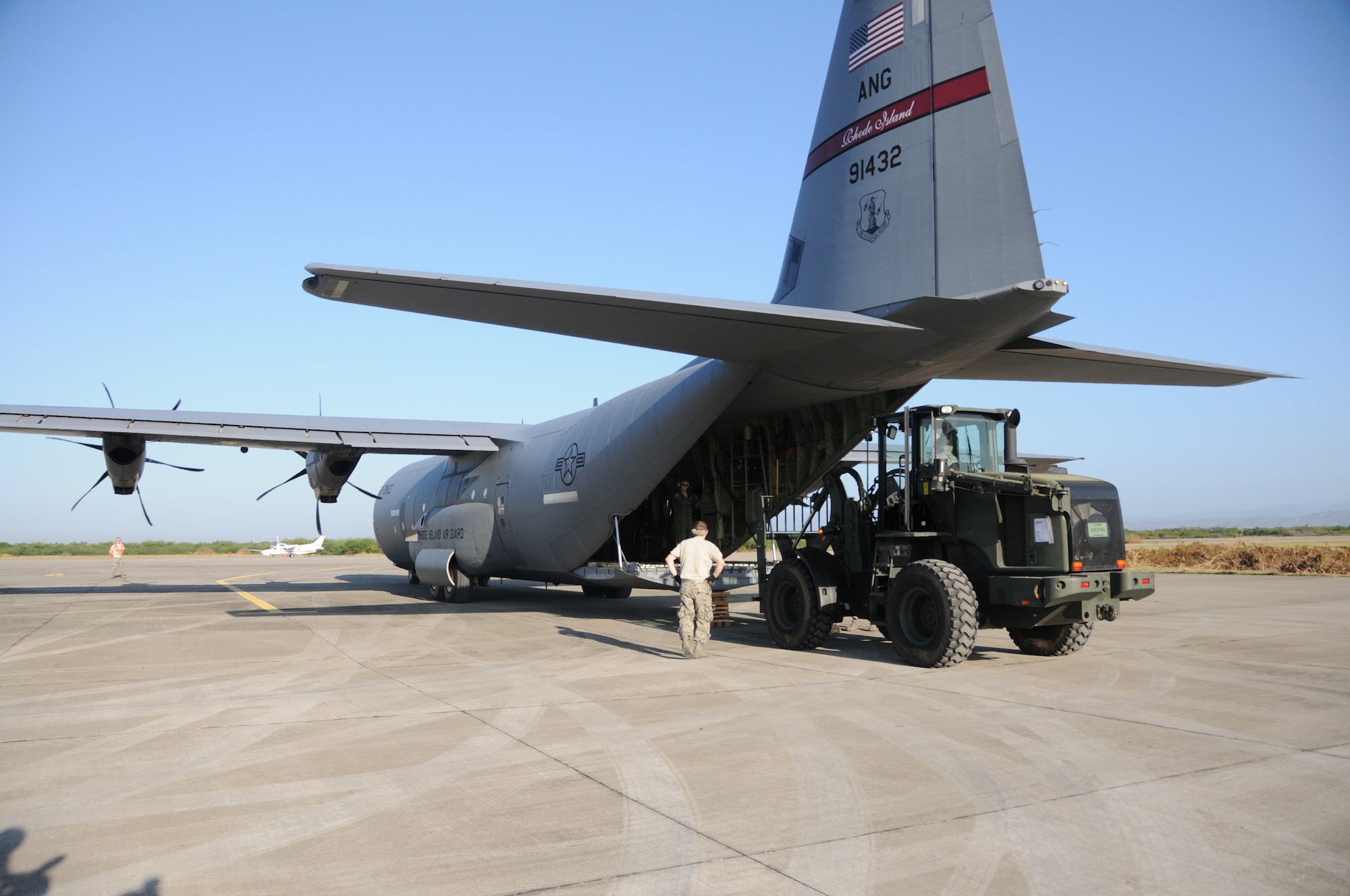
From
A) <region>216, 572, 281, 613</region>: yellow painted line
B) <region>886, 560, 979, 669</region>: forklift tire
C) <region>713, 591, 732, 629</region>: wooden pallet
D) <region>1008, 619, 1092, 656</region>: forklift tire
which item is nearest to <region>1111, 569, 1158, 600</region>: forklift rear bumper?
<region>1008, 619, 1092, 656</region>: forklift tire

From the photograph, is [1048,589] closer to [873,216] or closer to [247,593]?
[873,216]

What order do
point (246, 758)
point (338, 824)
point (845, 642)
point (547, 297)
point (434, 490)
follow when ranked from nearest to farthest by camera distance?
point (338, 824), point (246, 758), point (547, 297), point (845, 642), point (434, 490)

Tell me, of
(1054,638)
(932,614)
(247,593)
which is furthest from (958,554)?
(247,593)

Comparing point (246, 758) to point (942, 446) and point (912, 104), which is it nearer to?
point (942, 446)

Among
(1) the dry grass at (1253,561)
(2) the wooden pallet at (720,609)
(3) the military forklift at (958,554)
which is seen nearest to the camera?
(3) the military forklift at (958,554)

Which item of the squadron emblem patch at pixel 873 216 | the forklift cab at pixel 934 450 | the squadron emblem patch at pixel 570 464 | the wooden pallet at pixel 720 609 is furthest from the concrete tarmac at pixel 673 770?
the squadron emblem patch at pixel 873 216

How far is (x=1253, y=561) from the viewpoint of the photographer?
2864 cm

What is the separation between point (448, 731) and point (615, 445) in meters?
7.51

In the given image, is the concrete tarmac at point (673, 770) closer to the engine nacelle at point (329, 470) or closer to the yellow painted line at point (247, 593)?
the yellow painted line at point (247, 593)

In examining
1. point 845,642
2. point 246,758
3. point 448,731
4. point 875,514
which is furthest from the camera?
point 845,642

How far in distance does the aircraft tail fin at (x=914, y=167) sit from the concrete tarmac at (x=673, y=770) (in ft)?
13.3

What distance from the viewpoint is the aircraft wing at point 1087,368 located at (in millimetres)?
10523

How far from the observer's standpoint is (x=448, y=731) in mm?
6473

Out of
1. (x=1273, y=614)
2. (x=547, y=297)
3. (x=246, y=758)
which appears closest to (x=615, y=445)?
(x=547, y=297)
